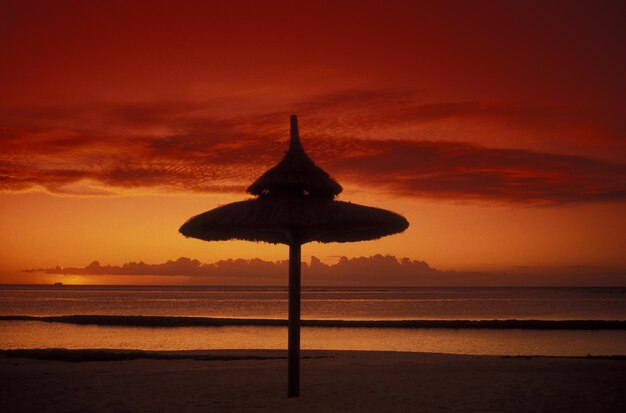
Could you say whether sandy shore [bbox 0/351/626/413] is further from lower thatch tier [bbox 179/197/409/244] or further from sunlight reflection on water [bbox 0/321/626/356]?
sunlight reflection on water [bbox 0/321/626/356]

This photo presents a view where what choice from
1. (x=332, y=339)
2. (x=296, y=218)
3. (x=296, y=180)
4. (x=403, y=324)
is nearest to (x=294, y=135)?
(x=296, y=180)

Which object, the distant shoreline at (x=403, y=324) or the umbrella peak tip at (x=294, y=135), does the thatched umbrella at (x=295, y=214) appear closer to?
the umbrella peak tip at (x=294, y=135)

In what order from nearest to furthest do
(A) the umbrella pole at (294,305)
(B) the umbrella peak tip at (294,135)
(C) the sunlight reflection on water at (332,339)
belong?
(A) the umbrella pole at (294,305) → (B) the umbrella peak tip at (294,135) → (C) the sunlight reflection on water at (332,339)

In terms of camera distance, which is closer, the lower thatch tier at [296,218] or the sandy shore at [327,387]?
the lower thatch tier at [296,218]

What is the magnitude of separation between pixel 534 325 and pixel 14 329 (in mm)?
35403

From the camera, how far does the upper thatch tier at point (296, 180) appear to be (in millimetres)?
10133

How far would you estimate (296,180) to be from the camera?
33.0 ft

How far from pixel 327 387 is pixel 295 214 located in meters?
4.40

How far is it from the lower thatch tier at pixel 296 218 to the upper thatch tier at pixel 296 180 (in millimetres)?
178

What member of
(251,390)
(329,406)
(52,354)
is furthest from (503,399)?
(52,354)

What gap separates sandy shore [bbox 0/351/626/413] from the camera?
418 inches

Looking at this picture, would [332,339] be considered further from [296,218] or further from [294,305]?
[296,218]

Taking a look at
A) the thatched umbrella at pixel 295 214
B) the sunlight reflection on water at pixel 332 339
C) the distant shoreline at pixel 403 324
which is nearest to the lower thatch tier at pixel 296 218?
the thatched umbrella at pixel 295 214

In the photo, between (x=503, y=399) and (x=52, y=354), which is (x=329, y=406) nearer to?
(x=503, y=399)
